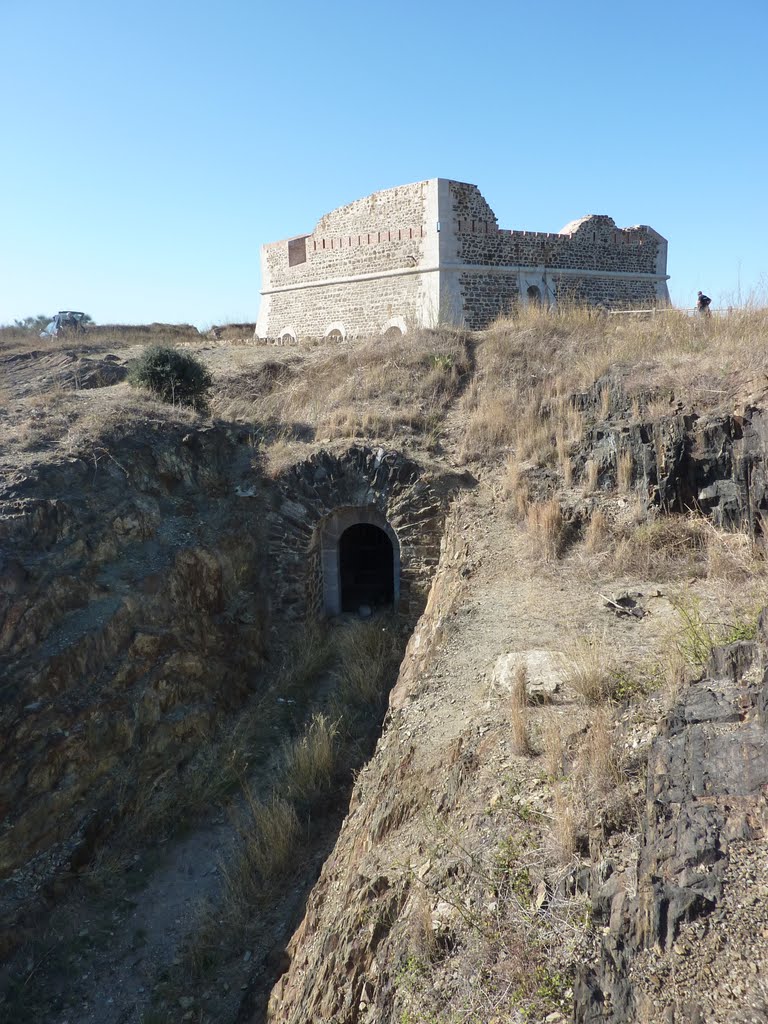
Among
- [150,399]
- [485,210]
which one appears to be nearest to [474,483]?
[150,399]

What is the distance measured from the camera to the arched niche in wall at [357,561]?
10336mm

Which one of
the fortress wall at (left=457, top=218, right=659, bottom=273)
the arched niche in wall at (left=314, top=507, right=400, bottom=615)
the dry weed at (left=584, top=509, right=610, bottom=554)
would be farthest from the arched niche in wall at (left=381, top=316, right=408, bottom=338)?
the dry weed at (left=584, top=509, right=610, bottom=554)

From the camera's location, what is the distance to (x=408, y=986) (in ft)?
11.6

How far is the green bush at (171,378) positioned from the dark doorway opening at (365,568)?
3.70 m

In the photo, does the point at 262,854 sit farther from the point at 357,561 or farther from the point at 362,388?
the point at 362,388

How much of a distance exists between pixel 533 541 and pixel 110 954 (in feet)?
19.3

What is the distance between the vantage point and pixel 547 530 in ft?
26.5

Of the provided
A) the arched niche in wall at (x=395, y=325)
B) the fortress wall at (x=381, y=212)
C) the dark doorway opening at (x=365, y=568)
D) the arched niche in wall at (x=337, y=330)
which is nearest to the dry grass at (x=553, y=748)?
the dark doorway opening at (x=365, y=568)

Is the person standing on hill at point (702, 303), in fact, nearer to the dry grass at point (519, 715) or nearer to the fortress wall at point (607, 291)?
the fortress wall at point (607, 291)

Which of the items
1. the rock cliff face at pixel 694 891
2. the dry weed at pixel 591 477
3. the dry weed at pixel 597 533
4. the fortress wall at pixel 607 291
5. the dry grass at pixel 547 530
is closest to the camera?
the rock cliff face at pixel 694 891

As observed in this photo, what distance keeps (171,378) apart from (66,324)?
1431 centimetres

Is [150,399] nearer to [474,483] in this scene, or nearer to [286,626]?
[286,626]

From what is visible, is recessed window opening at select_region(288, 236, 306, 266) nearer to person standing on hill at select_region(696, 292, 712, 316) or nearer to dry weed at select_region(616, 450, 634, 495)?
person standing on hill at select_region(696, 292, 712, 316)

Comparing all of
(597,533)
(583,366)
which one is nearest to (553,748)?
(597,533)
